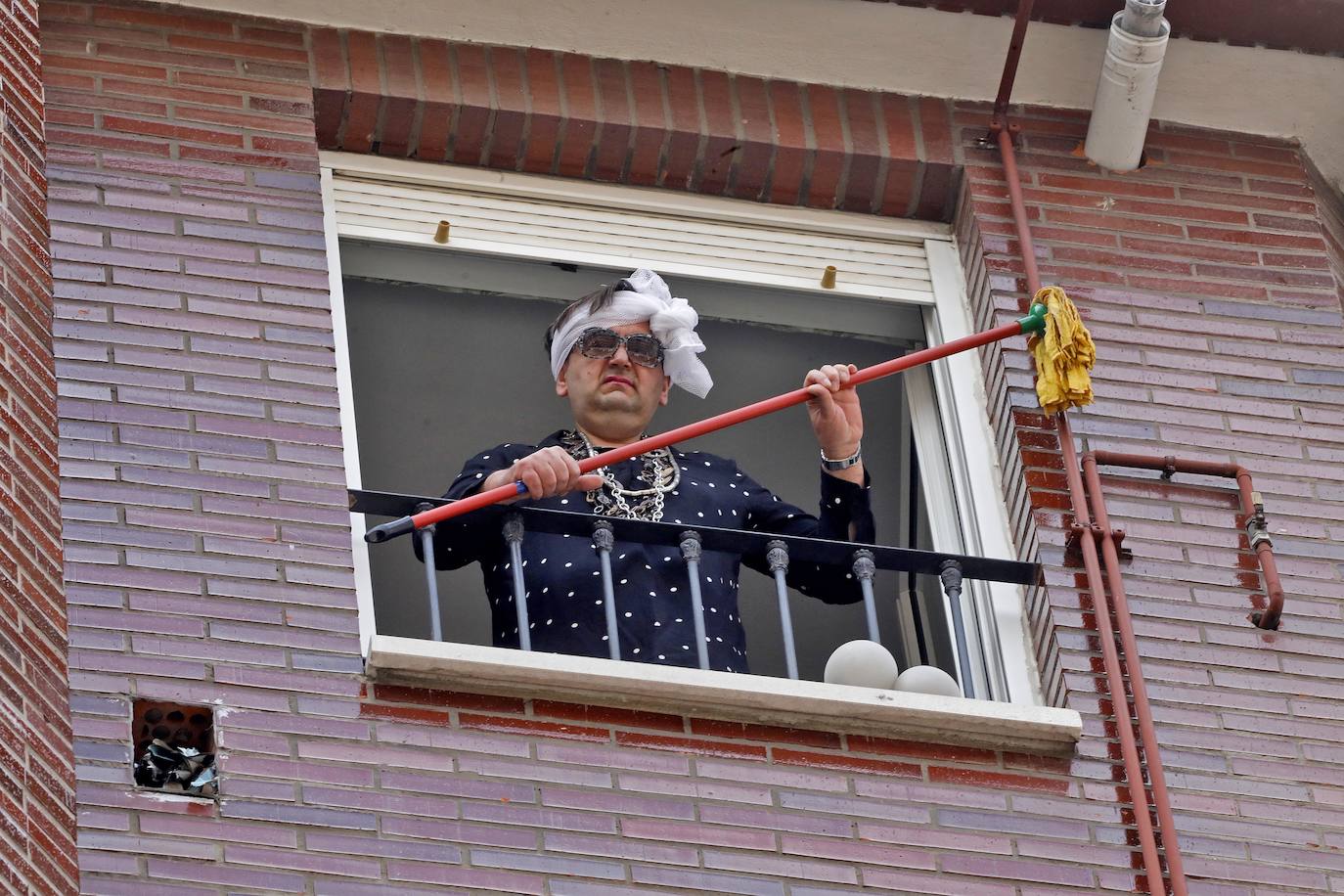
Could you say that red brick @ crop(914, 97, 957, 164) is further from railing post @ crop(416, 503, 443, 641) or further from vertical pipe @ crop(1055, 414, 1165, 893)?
railing post @ crop(416, 503, 443, 641)

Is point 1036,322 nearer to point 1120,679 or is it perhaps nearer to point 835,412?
point 835,412

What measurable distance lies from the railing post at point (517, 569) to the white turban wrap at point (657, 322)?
3.53 ft

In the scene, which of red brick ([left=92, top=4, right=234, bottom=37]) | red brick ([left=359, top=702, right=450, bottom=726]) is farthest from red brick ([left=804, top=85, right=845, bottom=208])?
red brick ([left=359, top=702, right=450, bottom=726])

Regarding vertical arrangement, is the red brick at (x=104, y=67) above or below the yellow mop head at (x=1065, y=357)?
above

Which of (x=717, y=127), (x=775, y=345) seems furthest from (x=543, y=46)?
(x=775, y=345)

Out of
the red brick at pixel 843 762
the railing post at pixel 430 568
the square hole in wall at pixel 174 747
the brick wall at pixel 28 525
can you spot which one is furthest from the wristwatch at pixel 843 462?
the brick wall at pixel 28 525

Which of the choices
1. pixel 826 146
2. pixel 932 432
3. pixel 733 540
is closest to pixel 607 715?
pixel 733 540

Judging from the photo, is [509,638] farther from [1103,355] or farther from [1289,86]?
[1289,86]

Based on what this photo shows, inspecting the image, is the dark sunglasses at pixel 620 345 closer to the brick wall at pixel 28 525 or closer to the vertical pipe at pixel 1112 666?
the vertical pipe at pixel 1112 666

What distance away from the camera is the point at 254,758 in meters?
7.57

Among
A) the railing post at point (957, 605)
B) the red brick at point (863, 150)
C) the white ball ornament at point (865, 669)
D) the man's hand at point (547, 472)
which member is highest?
the red brick at point (863, 150)

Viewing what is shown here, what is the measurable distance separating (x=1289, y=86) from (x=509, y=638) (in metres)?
3.33

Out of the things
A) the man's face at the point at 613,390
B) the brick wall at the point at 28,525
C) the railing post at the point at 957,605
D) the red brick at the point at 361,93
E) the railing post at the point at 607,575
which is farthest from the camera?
the red brick at the point at 361,93

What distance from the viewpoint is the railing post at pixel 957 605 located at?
8430 millimetres
